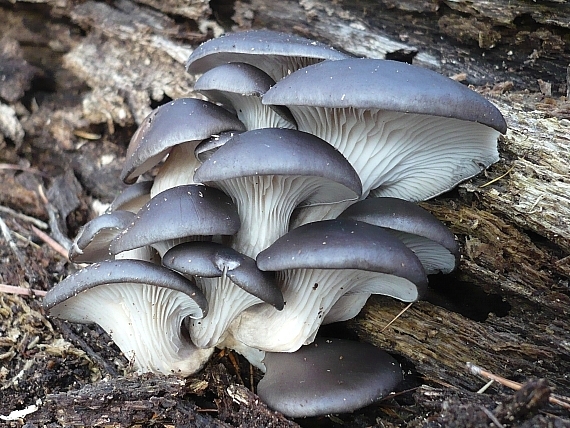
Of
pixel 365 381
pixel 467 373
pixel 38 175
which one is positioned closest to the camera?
pixel 365 381

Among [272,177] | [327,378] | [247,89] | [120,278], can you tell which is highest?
[247,89]

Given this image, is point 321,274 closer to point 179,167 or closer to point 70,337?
point 179,167

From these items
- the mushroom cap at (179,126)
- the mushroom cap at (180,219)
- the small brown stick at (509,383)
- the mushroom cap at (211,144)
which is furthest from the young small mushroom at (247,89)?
the small brown stick at (509,383)

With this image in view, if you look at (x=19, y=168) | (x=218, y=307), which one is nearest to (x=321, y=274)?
(x=218, y=307)

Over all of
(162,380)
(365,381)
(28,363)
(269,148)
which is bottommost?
(28,363)

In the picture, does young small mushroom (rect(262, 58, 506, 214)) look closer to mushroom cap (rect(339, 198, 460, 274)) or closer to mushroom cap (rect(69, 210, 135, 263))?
mushroom cap (rect(339, 198, 460, 274))

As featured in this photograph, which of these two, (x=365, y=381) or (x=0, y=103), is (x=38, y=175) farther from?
(x=365, y=381)

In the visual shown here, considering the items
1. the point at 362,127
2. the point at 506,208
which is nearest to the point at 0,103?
the point at 362,127
